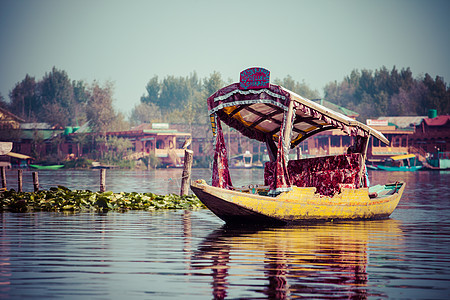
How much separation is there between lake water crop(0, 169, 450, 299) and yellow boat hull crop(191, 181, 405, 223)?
303mm

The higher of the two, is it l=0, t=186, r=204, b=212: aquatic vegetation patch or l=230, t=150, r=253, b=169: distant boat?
l=230, t=150, r=253, b=169: distant boat

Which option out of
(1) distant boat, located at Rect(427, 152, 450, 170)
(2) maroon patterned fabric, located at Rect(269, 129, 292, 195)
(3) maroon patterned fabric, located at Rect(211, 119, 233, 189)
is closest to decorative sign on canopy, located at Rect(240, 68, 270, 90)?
(2) maroon patterned fabric, located at Rect(269, 129, 292, 195)

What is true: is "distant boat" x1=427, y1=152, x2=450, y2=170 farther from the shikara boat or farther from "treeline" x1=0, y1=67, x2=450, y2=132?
the shikara boat

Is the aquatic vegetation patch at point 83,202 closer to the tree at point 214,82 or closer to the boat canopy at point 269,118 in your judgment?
the boat canopy at point 269,118

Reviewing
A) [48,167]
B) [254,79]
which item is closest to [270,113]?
[254,79]

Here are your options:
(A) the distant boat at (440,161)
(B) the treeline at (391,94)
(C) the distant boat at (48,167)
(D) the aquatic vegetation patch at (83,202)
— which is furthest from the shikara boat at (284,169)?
(B) the treeline at (391,94)

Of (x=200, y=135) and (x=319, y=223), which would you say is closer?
(x=319, y=223)

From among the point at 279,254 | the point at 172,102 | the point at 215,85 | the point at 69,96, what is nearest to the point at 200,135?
the point at 215,85

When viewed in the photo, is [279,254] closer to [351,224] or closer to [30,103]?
[351,224]

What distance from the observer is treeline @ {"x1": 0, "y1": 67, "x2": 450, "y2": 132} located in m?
81.1

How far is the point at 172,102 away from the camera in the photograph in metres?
143

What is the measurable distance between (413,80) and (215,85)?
41757 mm

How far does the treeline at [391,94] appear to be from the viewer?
321ft

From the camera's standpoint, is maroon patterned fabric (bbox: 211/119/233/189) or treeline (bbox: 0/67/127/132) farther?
treeline (bbox: 0/67/127/132)
